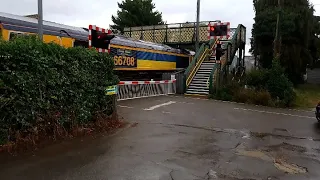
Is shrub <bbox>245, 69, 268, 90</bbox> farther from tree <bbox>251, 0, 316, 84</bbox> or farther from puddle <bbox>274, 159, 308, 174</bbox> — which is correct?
puddle <bbox>274, 159, 308, 174</bbox>

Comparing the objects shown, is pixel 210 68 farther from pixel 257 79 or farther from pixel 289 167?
pixel 289 167

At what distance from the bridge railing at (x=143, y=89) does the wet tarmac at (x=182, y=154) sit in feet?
15.5

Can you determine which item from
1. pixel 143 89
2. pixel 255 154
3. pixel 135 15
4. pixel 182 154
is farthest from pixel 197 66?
pixel 135 15

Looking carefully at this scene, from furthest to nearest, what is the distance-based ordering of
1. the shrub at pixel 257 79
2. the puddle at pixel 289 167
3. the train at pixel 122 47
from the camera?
the shrub at pixel 257 79
the train at pixel 122 47
the puddle at pixel 289 167

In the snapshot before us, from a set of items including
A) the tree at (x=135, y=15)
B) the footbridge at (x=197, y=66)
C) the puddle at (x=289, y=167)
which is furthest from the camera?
the tree at (x=135, y=15)

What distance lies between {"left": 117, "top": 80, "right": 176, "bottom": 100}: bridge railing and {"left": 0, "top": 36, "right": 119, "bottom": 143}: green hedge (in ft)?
22.2

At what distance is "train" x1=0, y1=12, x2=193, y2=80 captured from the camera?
13.1 metres

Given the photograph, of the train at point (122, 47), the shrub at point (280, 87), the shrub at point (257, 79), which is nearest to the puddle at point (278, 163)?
the train at point (122, 47)

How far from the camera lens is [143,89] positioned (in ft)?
58.9

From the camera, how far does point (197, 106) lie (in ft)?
50.1

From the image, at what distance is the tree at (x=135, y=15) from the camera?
161 ft

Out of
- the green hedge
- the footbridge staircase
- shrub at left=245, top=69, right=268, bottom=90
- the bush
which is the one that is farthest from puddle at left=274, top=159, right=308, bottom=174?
the footbridge staircase

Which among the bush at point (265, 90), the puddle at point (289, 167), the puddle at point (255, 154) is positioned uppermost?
the bush at point (265, 90)

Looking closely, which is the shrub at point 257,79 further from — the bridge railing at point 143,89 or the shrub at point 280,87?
the bridge railing at point 143,89
